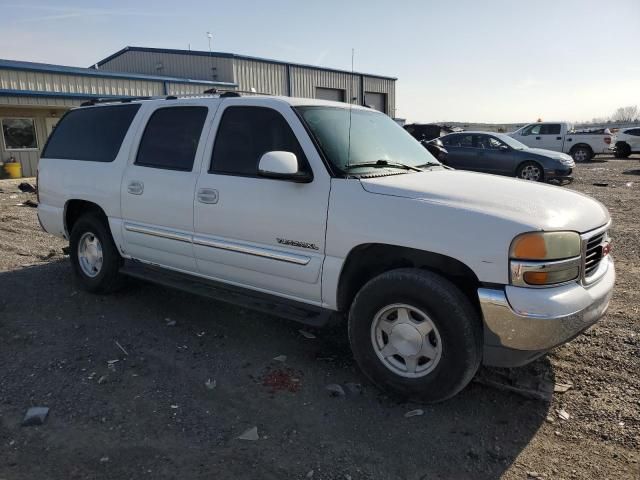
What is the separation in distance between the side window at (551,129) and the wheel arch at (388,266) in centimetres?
2266

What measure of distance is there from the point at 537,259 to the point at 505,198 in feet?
1.83

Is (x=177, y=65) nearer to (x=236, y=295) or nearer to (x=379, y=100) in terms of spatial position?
(x=379, y=100)

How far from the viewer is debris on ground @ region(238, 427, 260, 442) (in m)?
2.96

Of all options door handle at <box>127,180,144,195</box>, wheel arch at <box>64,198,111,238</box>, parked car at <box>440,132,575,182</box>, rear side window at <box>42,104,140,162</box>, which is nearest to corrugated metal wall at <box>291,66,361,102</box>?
parked car at <box>440,132,575,182</box>

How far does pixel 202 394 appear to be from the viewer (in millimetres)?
3430

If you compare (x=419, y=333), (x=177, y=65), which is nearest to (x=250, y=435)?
(x=419, y=333)

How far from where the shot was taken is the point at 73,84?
61.3 feet

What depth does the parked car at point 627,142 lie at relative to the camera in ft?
79.0

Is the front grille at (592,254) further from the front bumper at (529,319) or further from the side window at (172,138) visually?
the side window at (172,138)

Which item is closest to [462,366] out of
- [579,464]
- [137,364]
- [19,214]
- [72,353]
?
[579,464]

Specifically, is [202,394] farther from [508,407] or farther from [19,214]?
[19,214]

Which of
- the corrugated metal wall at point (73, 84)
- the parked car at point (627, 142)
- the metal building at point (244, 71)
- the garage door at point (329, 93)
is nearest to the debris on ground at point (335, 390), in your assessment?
the corrugated metal wall at point (73, 84)

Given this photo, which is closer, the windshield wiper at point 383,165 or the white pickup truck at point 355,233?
the white pickup truck at point 355,233

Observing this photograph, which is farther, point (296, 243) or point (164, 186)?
point (164, 186)
